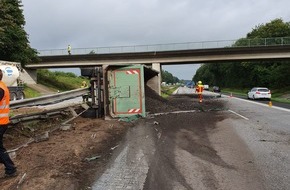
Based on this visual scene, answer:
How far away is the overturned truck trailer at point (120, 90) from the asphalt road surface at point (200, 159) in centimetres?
199

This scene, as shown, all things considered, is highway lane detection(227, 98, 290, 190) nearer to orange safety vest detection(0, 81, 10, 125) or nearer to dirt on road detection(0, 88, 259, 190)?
dirt on road detection(0, 88, 259, 190)

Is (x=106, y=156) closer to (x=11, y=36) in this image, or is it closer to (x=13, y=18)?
(x=11, y=36)

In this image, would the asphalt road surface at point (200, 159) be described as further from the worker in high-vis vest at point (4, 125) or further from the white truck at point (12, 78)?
the white truck at point (12, 78)

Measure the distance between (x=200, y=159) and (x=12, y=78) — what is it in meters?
22.8

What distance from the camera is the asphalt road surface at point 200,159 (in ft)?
18.0

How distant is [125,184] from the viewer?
541 cm

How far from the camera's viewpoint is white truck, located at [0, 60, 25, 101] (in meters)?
25.5

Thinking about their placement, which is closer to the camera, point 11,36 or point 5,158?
point 5,158

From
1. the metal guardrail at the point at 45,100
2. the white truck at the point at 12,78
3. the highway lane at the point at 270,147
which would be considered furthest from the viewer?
the white truck at the point at 12,78

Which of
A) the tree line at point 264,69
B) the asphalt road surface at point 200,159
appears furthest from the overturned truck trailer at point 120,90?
the tree line at point 264,69

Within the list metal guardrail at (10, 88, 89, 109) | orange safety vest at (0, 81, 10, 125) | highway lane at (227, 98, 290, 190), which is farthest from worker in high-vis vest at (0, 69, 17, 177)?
highway lane at (227, 98, 290, 190)

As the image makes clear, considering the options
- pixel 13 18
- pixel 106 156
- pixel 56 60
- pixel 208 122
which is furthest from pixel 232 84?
pixel 106 156

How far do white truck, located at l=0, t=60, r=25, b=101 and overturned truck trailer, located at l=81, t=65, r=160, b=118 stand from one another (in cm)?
1486

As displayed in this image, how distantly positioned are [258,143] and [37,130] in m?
6.61
